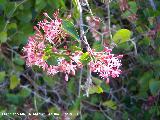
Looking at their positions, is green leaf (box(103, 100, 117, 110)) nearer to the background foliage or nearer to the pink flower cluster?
the background foliage

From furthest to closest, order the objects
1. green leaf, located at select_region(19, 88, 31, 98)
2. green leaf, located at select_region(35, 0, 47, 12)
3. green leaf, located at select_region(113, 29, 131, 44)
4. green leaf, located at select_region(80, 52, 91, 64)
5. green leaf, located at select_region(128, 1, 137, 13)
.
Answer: green leaf, located at select_region(19, 88, 31, 98) → green leaf, located at select_region(128, 1, 137, 13) → green leaf, located at select_region(35, 0, 47, 12) → green leaf, located at select_region(113, 29, 131, 44) → green leaf, located at select_region(80, 52, 91, 64)

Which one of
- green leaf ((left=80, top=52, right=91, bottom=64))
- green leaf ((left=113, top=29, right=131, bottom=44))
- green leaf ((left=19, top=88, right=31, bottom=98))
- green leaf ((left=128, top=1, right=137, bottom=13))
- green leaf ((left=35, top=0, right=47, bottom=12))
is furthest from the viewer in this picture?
green leaf ((left=19, top=88, right=31, bottom=98))

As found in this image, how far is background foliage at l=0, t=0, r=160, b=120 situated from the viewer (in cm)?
134

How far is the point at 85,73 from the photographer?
4.70 feet

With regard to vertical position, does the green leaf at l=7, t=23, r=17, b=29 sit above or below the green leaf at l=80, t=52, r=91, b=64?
above

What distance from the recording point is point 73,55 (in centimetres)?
83

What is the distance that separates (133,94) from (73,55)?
851 millimetres


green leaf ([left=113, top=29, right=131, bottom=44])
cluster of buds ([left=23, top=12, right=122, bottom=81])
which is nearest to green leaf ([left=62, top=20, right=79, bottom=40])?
cluster of buds ([left=23, top=12, right=122, bottom=81])

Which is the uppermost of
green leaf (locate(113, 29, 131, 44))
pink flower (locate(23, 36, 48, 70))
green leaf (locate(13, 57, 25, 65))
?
green leaf (locate(113, 29, 131, 44))

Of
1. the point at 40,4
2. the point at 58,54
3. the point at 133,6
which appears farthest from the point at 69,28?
the point at 133,6

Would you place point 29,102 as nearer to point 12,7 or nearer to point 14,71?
point 14,71

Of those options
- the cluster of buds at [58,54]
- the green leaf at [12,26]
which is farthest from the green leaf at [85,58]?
the green leaf at [12,26]

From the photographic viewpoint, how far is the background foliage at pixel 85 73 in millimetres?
1337

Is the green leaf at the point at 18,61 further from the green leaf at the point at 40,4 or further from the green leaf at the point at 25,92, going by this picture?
the green leaf at the point at 40,4
